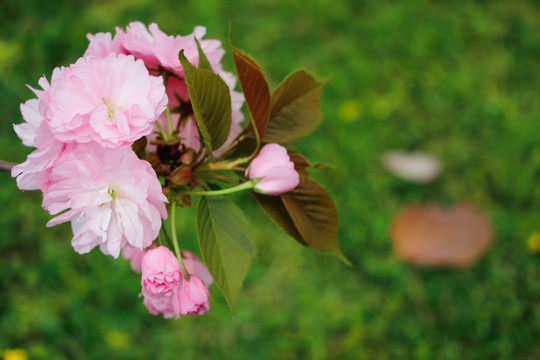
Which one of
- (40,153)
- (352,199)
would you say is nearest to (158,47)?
(40,153)

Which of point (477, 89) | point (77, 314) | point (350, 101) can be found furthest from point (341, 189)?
point (77, 314)

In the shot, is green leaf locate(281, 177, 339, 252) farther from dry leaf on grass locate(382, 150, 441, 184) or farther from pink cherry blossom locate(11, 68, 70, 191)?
dry leaf on grass locate(382, 150, 441, 184)

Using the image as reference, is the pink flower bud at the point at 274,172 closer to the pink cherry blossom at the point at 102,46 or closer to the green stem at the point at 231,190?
the green stem at the point at 231,190

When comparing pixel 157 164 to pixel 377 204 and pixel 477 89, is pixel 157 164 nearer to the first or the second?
pixel 377 204

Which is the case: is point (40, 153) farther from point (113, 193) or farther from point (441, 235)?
point (441, 235)

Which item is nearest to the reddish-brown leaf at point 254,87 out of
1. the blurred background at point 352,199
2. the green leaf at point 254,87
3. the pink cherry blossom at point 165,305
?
the green leaf at point 254,87

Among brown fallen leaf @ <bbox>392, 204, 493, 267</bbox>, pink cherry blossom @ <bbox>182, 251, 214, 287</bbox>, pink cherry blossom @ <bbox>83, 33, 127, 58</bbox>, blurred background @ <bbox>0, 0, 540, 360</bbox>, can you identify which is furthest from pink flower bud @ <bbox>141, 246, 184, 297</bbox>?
brown fallen leaf @ <bbox>392, 204, 493, 267</bbox>
